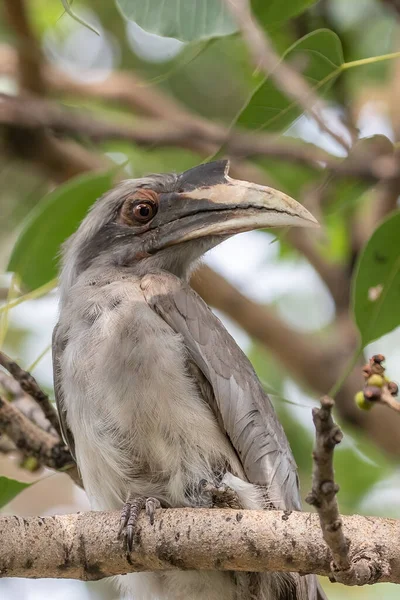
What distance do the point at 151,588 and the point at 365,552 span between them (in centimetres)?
140

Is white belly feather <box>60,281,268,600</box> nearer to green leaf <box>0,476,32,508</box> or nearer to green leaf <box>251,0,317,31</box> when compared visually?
green leaf <box>0,476,32,508</box>

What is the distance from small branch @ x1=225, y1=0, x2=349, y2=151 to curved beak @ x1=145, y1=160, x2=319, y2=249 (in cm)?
40

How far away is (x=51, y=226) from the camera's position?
15.5ft

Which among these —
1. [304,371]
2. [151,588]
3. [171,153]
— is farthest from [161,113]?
[151,588]

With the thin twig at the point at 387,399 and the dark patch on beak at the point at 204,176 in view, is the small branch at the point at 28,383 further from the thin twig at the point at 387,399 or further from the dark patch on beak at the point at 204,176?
the thin twig at the point at 387,399

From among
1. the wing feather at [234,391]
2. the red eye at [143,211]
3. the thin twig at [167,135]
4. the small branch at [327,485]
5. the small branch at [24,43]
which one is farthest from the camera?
the small branch at [24,43]

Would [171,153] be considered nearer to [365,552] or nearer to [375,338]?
[375,338]

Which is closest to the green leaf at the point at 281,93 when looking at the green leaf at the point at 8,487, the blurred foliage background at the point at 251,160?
the blurred foliage background at the point at 251,160

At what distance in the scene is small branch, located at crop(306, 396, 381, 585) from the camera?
7.25 feet

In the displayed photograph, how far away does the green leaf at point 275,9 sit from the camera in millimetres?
3814

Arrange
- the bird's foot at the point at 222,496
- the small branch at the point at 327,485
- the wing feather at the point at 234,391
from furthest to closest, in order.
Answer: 1. the wing feather at the point at 234,391
2. the bird's foot at the point at 222,496
3. the small branch at the point at 327,485

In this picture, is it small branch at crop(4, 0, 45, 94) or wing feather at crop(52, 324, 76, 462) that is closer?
wing feather at crop(52, 324, 76, 462)

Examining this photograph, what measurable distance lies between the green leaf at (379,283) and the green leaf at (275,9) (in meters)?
0.94

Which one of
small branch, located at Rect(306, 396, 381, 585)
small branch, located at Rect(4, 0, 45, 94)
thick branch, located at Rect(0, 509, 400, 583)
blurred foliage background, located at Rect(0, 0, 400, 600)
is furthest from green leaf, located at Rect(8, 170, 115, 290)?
small branch, located at Rect(306, 396, 381, 585)
